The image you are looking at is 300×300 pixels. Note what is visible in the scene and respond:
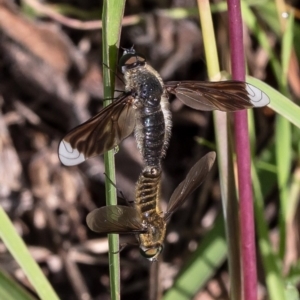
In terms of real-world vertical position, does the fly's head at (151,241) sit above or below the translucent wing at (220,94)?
below

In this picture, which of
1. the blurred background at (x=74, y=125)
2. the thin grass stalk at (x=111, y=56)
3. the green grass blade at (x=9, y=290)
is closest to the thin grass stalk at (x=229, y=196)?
the thin grass stalk at (x=111, y=56)

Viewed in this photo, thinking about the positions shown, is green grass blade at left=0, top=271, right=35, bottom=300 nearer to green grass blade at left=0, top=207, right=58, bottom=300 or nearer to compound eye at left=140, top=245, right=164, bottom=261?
green grass blade at left=0, top=207, right=58, bottom=300

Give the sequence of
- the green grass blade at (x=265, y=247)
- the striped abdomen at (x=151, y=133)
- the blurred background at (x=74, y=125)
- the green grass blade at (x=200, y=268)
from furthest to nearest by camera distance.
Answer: the blurred background at (x=74, y=125) < the green grass blade at (x=200, y=268) < the green grass blade at (x=265, y=247) < the striped abdomen at (x=151, y=133)

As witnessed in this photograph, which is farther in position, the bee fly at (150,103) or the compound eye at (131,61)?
the compound eye at (131,61)

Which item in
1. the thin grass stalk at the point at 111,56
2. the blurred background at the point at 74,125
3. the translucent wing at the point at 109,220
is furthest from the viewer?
the blurred background at the point at 74,125

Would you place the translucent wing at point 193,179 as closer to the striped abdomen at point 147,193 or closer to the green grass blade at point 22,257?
the striped abdomen at point 147,193

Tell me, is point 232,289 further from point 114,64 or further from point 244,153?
point 114,64

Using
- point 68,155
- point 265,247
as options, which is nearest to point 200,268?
point 265,247

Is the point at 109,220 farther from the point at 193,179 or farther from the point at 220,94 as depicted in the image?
the point at 220,94
